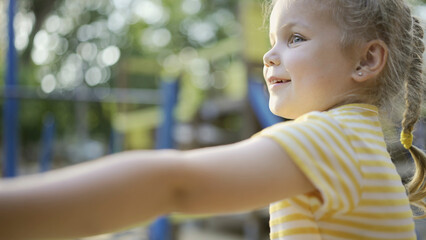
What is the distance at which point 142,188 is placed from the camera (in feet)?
1.39

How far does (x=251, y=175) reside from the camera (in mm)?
475

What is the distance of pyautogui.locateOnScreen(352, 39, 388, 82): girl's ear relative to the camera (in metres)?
0.72

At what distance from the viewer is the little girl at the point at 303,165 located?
0.40 meters

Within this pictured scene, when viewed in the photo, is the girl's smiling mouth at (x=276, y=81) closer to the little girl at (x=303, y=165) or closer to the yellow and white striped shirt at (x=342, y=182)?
the little girl at (x=303, y=165)

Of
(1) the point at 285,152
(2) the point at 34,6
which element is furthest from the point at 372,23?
(2) the point at 34,6

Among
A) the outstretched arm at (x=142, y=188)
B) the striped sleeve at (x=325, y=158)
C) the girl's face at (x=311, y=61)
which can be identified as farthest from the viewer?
the girl's face at (x=311, y=61)

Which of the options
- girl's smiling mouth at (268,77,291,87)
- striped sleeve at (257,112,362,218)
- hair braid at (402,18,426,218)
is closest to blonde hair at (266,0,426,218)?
hair braid at (402,18,426,218)

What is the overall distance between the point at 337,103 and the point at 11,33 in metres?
2.70

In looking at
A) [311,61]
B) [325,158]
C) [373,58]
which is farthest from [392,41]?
[325,158]

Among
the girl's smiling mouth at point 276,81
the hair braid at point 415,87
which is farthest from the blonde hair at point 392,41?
the girl's smiling mouth at point 276,81

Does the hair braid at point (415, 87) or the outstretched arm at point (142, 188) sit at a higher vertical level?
the hair braid at point (415, 87)

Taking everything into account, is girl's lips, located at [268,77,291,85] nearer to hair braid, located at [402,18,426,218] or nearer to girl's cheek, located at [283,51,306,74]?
girl's cheek, located at [283,51,306,74]

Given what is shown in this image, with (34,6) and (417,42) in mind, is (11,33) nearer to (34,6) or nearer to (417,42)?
(417,42)

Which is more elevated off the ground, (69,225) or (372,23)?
(372,23)
